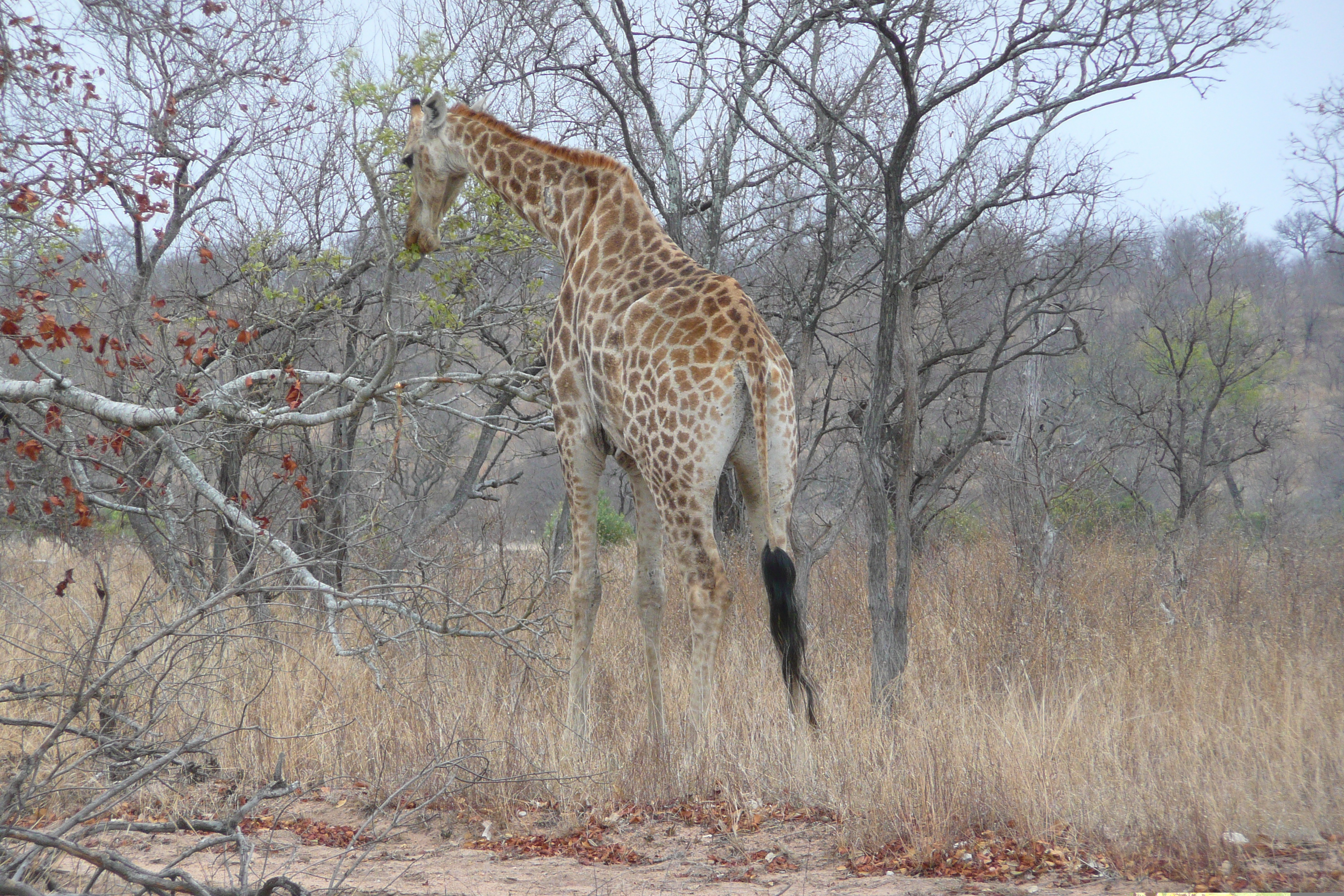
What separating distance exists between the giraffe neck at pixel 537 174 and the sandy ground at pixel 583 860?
10.3 ft

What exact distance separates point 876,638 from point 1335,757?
7.46ft

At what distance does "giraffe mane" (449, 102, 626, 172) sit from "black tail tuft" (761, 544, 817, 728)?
8.07 feet

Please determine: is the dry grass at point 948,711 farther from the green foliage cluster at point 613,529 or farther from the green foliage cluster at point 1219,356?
the green foliage cluster at point 613,529

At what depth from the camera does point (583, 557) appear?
217 inches

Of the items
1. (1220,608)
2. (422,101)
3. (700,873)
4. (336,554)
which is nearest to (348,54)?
(422,101)

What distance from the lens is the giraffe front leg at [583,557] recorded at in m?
5.48

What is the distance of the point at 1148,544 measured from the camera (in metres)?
11.3

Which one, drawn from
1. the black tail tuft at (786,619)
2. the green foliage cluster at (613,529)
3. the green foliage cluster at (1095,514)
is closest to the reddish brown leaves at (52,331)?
the black tail tuft at (786,619)

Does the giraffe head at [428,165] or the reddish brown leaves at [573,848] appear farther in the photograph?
the giraffe head at [428,165]

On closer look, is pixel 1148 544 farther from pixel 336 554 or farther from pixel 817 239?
pixel 336 554

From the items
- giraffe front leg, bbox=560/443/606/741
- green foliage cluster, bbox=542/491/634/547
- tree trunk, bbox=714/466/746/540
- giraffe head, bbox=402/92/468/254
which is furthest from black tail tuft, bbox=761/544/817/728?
green foliage cluster, bbox=542/491/634/547

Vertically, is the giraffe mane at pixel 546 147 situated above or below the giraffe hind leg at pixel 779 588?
above

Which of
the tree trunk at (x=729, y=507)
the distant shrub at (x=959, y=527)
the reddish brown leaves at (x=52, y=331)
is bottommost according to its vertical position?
the distant shrub at (x=959, y=527)

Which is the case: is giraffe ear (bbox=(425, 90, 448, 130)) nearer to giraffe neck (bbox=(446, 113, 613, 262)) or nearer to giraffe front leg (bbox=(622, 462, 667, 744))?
giraffe neck (bbox=(446, 113, 613, 262))
